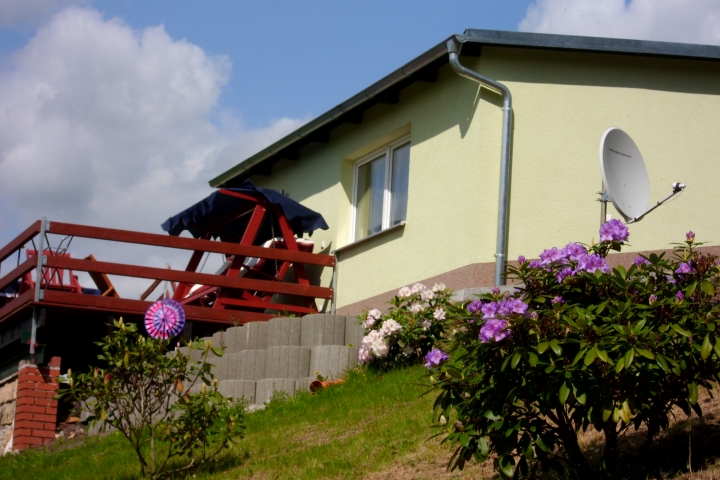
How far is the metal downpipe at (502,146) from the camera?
11.5 m

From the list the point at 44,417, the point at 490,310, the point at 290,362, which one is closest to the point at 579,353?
the point at 490,310

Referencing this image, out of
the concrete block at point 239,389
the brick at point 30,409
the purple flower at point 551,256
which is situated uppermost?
the purple flower at point 551,256

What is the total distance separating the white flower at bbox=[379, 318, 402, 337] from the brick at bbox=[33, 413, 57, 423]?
4.82 m

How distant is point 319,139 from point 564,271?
10.2 meters

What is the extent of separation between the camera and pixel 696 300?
5594mm

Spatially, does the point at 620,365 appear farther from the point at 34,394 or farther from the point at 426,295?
the point at 34,394

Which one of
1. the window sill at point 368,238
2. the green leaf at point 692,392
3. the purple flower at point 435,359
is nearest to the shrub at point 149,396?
the purple flower at point 435,359

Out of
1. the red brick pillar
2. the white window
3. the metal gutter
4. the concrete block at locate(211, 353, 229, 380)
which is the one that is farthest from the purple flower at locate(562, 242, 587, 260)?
the red brick pillar

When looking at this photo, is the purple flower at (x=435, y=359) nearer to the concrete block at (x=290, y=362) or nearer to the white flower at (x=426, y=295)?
the white flower at (x=426, y=295)

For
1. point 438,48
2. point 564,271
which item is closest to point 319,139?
point 438,48

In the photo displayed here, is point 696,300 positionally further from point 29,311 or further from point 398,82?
point 29,311

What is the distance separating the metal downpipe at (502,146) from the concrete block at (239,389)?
10.6 ft

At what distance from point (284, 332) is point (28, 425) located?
11.6 ft

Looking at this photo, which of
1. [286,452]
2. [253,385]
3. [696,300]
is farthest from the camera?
[253,385]
